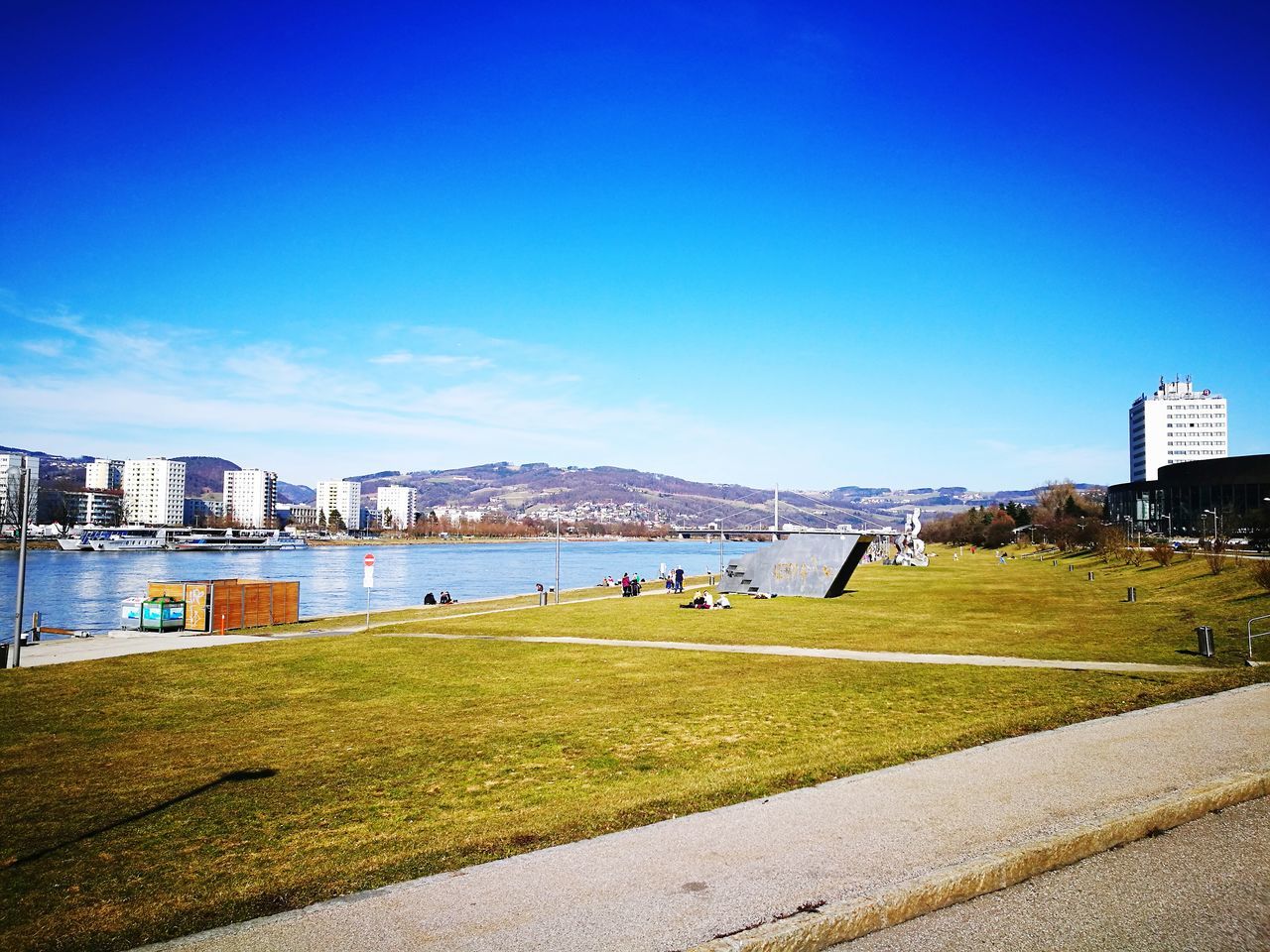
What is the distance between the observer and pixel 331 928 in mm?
4711

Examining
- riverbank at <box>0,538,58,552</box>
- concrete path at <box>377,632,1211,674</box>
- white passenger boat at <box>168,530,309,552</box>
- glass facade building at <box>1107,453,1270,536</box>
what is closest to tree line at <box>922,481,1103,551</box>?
glass facade building at <box>1107,453,1270,536</box>

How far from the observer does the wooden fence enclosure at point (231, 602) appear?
1000 inches

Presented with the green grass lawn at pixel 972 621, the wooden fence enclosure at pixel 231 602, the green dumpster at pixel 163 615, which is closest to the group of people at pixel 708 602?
the green grass lawn at pixel 972 621

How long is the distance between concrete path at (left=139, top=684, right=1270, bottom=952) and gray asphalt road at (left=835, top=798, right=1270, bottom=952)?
0.81 feet

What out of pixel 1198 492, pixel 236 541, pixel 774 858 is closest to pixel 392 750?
pixel 774 858

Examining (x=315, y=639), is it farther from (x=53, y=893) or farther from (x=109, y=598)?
(x=109, y=598)

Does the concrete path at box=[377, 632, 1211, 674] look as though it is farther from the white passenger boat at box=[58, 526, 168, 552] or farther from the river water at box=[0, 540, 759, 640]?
the white passenger boat at box=[58, 526, 168, 552]

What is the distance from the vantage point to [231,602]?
85.6 ft

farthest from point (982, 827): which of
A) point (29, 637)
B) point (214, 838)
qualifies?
point (29, 637)

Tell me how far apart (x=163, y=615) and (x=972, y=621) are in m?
24.9

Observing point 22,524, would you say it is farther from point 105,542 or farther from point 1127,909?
point 105,542

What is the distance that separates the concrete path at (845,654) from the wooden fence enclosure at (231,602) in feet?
20.9

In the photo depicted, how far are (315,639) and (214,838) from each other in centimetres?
1661

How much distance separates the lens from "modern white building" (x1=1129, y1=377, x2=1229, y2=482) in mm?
179625
